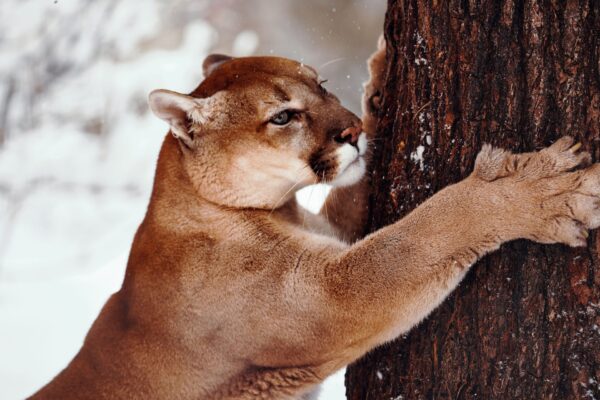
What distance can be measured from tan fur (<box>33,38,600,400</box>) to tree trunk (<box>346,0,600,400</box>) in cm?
11

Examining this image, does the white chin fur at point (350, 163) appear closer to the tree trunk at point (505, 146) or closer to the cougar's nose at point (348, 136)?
the cougar's nose at point (348, 136)

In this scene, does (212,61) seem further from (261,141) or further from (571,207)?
(571,207)

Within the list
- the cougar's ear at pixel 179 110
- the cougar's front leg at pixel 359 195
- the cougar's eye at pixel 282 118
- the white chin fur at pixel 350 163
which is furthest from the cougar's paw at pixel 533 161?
the cougar's ear at pixel 179 110

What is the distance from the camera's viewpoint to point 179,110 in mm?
4004

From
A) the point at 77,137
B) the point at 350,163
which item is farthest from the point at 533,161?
the point at 77,137

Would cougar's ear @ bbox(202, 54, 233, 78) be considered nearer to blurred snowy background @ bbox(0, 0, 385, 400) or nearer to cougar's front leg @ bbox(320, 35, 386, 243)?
cougar's front leg @ bbox(320, 35, 386, 243)

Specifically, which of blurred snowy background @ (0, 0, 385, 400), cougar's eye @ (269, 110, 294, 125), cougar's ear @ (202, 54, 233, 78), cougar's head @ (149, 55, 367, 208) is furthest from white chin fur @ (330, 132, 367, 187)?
blurred snowy background @ (0, 0, 385, 400)

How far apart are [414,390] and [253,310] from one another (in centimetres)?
80

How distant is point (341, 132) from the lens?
13.2ft

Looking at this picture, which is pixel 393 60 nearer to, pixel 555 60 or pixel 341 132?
pixel 341 132

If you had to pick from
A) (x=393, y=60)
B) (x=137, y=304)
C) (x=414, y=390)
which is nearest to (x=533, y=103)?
(x=393, y=60)

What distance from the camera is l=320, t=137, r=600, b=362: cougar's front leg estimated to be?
3.33 m

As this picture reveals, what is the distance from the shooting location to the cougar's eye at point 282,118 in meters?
4.04

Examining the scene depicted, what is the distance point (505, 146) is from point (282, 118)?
1146 millimetres
